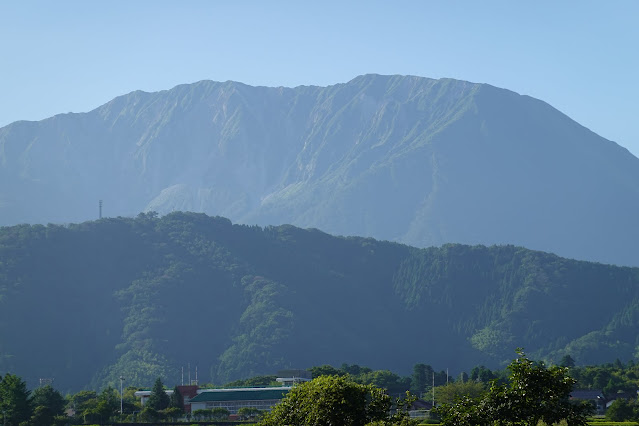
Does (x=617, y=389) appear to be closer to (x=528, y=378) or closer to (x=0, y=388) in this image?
(x=0, y=388)

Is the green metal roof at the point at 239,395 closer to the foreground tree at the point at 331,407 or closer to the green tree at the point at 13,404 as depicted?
the green tree at the point at 13,404

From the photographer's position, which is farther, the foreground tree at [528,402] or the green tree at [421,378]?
the green tree at [421,378]

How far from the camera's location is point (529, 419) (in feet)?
144

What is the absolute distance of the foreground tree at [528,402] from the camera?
144 feet

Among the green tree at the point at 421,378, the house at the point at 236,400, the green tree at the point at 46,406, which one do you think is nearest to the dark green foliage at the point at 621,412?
the house at the point at 236,400

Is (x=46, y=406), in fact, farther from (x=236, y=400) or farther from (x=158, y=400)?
(x=236, y=400)

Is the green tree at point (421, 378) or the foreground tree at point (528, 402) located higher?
the green tree at point (421, 378)

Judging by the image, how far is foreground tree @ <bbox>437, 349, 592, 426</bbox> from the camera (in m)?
43.8

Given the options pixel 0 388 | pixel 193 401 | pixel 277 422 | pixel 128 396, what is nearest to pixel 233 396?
pixel 193 401

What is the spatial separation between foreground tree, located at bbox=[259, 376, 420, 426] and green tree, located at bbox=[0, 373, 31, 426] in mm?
61557

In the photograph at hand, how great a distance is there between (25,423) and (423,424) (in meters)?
36.9

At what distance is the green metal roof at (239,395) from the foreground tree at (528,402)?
11066 centimetres

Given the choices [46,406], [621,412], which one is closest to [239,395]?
[46,406]

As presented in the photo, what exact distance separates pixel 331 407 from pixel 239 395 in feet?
354
